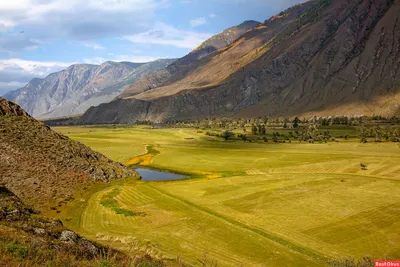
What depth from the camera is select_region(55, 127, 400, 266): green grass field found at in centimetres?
3528

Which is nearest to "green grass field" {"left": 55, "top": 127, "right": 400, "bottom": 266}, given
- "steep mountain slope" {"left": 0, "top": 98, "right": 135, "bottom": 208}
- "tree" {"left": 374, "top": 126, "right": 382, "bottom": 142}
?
"steep mountain slope" {"left": 0, "top": 98, "right": 135, "bottom": 208}

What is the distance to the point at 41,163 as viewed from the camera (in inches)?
2574

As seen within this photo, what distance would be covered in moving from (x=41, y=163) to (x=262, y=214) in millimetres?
45185

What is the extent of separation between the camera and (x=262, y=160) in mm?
100250

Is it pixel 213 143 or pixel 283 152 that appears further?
pixel 213 143

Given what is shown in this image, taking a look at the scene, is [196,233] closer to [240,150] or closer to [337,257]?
[337,257]

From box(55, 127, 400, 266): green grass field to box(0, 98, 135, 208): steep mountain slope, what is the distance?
6498 mm

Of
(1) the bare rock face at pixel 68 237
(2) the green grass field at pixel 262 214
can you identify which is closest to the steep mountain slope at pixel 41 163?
(2) the green grass field at pixel 262 214

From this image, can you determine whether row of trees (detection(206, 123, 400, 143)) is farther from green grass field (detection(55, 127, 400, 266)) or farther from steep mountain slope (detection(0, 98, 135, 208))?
steep mountain slope (detection(0, 98, 135, 208))

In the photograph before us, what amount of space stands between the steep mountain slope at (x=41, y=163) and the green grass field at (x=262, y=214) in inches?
256

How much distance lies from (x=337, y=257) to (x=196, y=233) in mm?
16291

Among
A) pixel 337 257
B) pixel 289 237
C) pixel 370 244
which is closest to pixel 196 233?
pixel 289 237

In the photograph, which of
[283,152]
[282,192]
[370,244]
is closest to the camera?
[370,244]

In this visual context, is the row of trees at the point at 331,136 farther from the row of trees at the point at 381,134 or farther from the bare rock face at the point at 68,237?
the bare rock face at the point at 68,237
